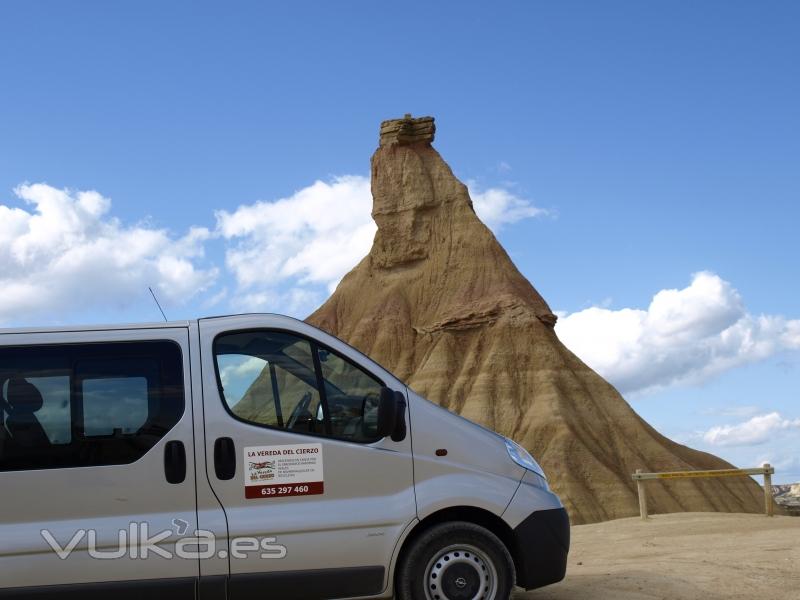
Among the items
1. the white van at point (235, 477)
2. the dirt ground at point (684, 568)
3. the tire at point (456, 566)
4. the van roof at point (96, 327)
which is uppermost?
the van roof at point (96, 327)

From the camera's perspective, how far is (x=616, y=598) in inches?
304

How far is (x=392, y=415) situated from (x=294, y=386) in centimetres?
72

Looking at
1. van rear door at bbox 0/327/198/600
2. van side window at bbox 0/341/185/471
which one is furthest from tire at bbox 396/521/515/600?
van side window at bbox 0/341/185/471

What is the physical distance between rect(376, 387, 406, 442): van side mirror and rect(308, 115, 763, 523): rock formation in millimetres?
35917

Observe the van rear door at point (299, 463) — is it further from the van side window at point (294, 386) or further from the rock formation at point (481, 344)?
the rock formation at point (481, 344)

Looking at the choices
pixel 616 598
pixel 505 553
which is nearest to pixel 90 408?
pixel 505 553

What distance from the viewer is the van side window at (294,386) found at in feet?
21.3

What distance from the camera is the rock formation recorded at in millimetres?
42969

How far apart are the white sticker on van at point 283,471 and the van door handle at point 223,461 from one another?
0.09 m

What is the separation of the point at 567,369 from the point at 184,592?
42.1 meters

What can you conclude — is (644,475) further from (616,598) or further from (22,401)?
(22,401)

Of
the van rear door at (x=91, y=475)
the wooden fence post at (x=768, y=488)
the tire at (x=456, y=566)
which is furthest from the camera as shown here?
the wooden fence post at (x=768, y=488)

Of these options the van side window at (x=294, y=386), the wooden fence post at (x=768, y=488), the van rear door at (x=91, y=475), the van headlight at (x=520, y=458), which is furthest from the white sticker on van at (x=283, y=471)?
the wooden fence post at (x=768, y=488)

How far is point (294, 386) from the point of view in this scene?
21.5 ft
